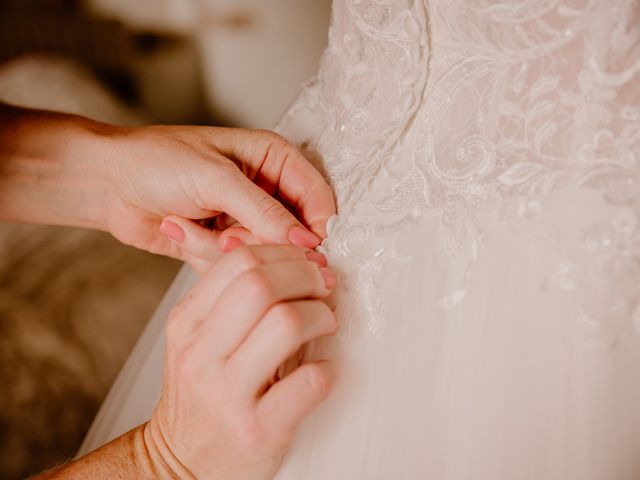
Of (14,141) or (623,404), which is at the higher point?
(623,404)

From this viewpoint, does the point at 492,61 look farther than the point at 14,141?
No

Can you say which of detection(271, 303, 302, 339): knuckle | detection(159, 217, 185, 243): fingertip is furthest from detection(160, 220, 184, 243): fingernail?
detection(271, 303, 302, 339): knuckle

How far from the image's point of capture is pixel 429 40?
49cm

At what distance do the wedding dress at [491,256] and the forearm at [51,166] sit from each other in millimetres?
486

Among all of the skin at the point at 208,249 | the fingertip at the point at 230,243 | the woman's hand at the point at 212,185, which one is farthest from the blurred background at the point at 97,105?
the fingertip at the point at 230,243

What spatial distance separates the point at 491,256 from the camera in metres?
0.48

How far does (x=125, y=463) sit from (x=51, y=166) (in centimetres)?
51

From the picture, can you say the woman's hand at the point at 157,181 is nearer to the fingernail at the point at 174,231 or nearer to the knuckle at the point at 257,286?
the fingernail at the point at 174,231

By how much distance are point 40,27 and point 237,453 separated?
145cm

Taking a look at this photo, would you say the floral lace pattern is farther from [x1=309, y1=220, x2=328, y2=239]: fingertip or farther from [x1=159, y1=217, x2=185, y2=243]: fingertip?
[x1=159, y1=217, x2=185, y2=243]: fingertip

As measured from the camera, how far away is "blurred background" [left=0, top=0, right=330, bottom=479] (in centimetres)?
112

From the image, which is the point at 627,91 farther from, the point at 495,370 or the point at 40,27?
the point at 40,27

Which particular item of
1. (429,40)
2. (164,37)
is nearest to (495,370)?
(429,40)

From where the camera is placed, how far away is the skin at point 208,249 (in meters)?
0.45
